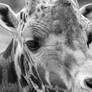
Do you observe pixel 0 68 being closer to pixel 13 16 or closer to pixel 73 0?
pixel 13 16

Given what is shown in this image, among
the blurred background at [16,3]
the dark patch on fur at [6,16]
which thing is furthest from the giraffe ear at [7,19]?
the blurred background at [16,3]

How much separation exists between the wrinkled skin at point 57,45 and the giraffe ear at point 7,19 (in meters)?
0.16

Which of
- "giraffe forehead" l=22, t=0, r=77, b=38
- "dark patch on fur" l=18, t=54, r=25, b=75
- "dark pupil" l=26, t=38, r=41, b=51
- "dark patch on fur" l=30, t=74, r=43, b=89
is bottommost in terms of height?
"dark patch on fur" l=30, t=74, r=43, b=89

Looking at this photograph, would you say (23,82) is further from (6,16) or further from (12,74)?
(6,16)

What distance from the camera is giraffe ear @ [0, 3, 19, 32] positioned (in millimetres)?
2658

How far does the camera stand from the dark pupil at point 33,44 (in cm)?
234

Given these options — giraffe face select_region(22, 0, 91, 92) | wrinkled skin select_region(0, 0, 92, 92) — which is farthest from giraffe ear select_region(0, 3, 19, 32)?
giraffe face select_region(22, 0, 91, 92)

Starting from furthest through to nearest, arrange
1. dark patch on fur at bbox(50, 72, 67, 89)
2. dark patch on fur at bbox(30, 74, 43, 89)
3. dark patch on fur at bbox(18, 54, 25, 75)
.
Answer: dark patch on fur at bbox(18, 54, 25, 75) < dark patch on fur at bbox(30, 74, 43, 89) < dark patch on fur at bbox(50, 72, 67, 89)

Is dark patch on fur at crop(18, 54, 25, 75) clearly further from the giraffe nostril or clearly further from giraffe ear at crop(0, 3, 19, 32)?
the giraffe nostril

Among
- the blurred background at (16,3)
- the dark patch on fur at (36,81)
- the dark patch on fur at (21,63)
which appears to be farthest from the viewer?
the blurred background at (16,3)

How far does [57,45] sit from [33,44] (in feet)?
0.59

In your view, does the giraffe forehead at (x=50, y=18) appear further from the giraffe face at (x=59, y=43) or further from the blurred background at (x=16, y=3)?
the blurred background at (x=16, y=3)

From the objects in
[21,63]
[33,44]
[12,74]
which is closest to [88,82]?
[33,44]

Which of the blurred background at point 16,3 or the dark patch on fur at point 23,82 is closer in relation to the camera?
the dark patch on fur at point 23,82
